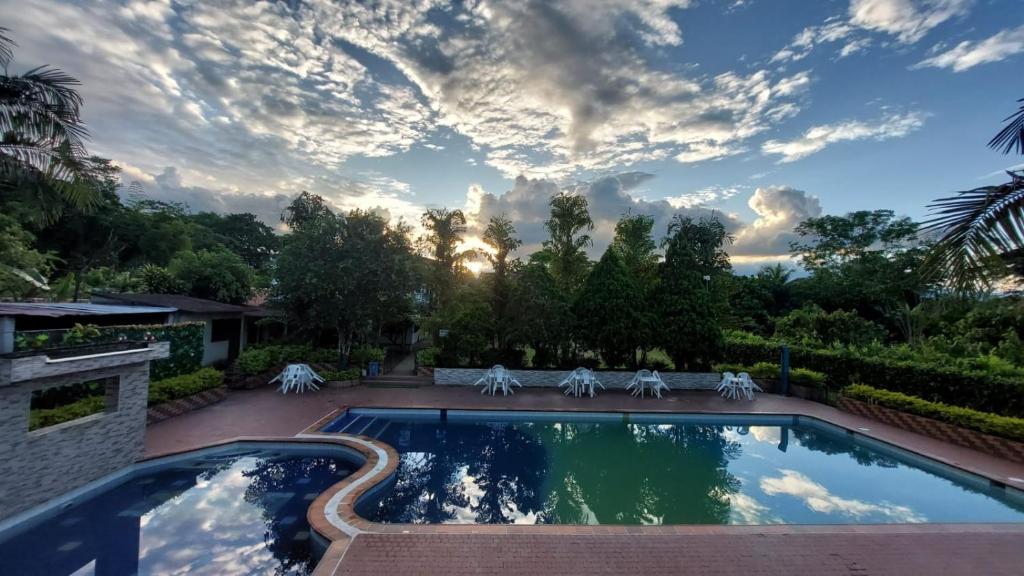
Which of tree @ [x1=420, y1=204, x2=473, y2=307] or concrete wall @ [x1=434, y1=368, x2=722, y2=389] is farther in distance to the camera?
tree @ [x1=420, y1=204, x2=473, y2=307]

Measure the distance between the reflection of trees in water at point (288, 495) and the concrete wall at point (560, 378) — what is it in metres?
7.50

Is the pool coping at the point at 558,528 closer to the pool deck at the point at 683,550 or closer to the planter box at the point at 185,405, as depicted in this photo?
the pool deck at the point at 683,550

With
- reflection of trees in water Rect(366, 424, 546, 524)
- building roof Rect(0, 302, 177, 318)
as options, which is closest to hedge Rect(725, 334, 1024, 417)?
reflection of trees in water Rect(366, 424, 546, 524)

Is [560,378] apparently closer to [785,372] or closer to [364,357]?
[364,357]

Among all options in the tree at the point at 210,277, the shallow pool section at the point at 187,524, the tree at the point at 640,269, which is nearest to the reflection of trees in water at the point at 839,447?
the tree at the point at 640,269

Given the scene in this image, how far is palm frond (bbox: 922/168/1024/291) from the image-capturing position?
3250 mm

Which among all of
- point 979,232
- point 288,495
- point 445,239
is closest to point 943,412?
point 979,232

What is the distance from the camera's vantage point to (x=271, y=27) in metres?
10.4

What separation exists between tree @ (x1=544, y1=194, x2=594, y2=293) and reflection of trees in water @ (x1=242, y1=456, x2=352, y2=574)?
14673 mm

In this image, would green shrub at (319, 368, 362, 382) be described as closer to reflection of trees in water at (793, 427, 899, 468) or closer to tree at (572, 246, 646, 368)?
tree at (572, 246, 646, 368)

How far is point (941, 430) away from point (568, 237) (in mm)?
14846

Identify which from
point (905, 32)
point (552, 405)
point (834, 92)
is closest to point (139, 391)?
point (552, 405)

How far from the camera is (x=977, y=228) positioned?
3.30 metres

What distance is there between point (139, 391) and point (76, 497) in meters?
1.83
